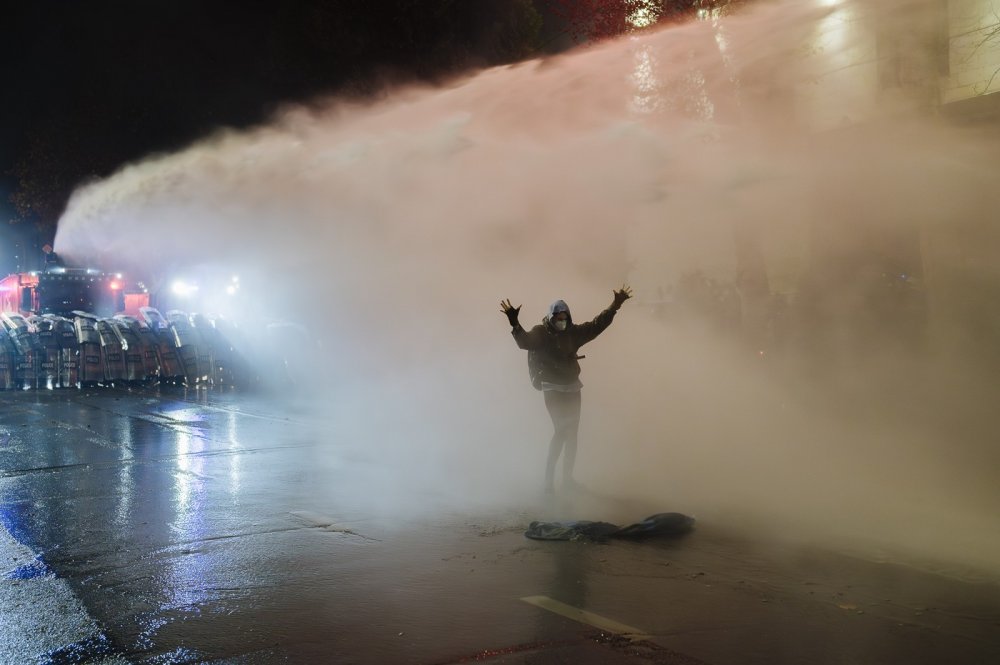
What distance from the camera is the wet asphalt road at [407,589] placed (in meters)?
4.23

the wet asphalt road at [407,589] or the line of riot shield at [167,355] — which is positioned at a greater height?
the line of riot shield at [167,355]

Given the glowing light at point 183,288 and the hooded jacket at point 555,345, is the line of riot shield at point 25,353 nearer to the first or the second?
the glowing light at point 183,288

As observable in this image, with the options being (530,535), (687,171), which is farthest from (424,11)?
(530,535)

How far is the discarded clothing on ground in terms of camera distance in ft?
21.0

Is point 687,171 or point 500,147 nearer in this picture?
point 687,171

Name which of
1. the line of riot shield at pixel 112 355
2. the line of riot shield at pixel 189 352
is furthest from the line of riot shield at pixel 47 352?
the line of riot shield at pixel 189 352

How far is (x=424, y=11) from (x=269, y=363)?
9730 millimetres

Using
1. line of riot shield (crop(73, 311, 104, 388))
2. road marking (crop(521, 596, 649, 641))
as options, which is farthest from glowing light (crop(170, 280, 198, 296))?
road marking (crop(521, 596, 649, 641))

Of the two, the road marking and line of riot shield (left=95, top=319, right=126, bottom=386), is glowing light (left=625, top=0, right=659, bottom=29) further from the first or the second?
the road marking

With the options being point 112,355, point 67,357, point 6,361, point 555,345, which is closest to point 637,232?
point 555,345

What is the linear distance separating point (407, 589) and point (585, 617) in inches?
44.0

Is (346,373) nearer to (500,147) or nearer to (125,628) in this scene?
(500,147)

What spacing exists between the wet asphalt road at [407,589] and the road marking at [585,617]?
0.05 feet

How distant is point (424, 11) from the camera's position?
22.4 m
